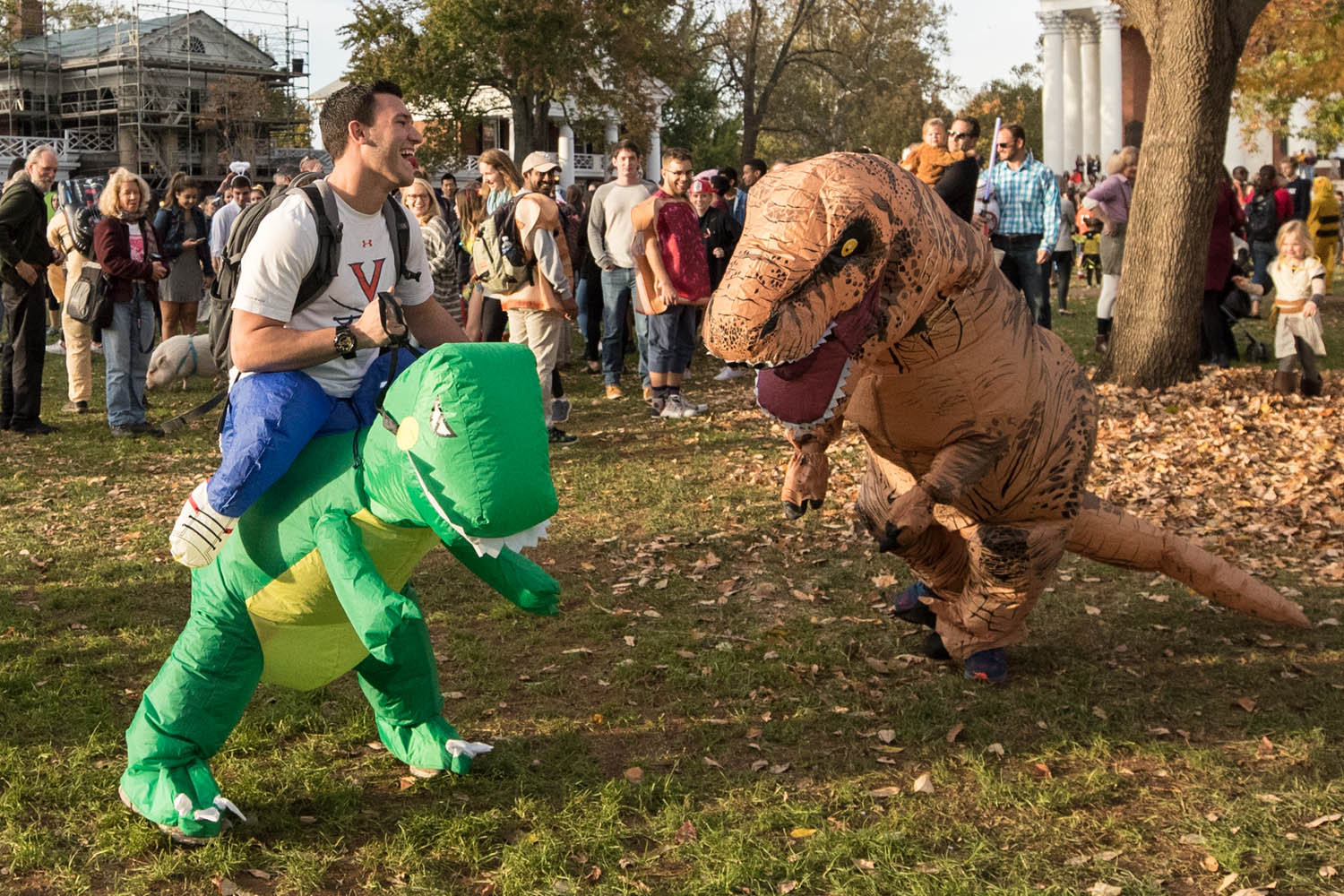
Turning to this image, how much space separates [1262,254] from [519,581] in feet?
52.2

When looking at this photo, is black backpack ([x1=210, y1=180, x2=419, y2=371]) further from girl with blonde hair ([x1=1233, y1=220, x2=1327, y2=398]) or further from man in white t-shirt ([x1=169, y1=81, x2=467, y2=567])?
girl with blonde hair ([x1=1233, y1=220, x2=1327, y2=398])

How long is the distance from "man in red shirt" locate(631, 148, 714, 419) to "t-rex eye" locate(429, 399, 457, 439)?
22.7ft

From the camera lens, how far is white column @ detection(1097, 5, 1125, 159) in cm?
5109

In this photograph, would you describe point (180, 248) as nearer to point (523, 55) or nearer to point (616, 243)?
point (616, 243)

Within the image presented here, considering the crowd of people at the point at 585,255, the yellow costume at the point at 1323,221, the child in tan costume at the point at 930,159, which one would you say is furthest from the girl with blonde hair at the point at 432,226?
the yellow costume at the point at 1323,221

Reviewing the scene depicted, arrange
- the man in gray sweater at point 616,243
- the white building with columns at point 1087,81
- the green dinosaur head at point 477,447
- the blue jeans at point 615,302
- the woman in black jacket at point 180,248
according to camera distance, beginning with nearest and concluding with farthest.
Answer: the green dinosaur head at point 477,447 < the man in gray sweater at point 616,243 < the blue jeans at point 615,302 < the woman in black jacket at point 180,248 < the white building with columns at point 1087,81

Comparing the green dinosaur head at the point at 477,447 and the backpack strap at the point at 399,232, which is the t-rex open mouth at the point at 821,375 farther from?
the backpack strap at the point at 399,232

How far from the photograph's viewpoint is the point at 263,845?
3.90 metres

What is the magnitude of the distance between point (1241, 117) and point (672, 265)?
21.2 metres

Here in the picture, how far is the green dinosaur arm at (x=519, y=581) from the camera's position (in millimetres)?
3707

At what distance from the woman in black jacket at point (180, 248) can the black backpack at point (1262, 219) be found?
12792 mm

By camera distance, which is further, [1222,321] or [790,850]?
[1222,321]

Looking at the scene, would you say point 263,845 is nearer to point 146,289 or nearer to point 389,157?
point 389,157

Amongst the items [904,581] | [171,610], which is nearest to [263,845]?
[171,610]
